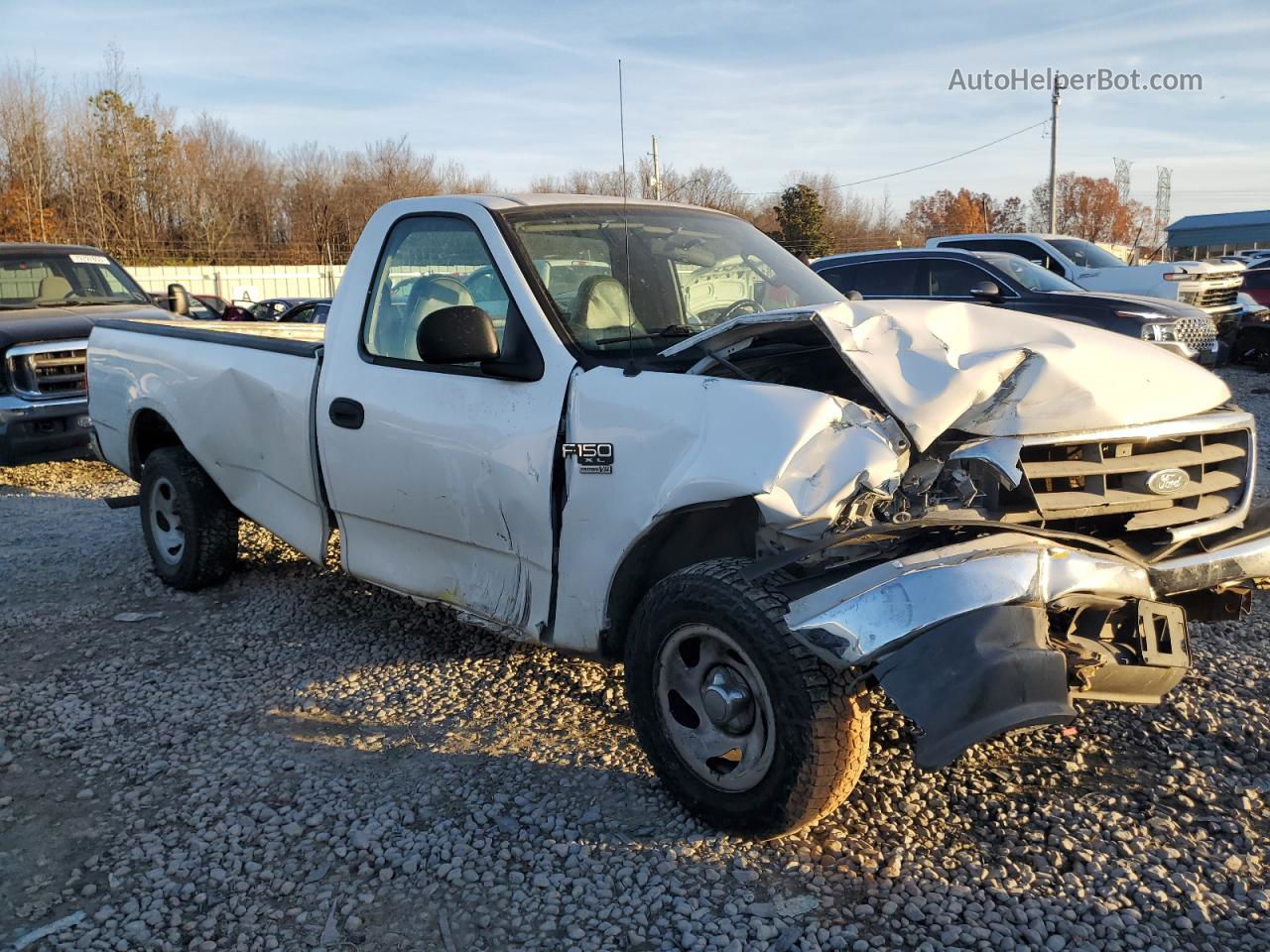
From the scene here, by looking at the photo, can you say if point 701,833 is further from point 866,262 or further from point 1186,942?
point 866,262

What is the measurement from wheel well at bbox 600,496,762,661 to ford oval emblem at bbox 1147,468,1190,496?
121cm

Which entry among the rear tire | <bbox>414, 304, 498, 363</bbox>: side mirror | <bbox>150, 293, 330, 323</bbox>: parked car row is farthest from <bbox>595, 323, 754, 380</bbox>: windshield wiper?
<bbox>150, 293, 330, 323</bbox>: parked car row

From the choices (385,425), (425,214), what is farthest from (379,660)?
(425,214)

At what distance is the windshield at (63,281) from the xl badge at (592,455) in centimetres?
891

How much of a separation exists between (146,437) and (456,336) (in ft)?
11.3

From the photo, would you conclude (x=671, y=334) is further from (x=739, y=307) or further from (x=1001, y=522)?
(x=1001, y=522)

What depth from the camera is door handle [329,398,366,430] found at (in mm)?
4289

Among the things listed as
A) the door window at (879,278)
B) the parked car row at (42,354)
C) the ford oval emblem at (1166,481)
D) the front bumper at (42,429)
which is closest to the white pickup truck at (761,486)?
the ford oval emblem at (1166,481)

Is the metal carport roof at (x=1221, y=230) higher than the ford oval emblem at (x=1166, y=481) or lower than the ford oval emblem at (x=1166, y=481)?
higher

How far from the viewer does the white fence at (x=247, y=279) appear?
1371 inches

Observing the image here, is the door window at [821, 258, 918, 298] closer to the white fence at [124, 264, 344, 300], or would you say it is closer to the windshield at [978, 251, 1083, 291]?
the windshield at [978, 251, 1083, 291]

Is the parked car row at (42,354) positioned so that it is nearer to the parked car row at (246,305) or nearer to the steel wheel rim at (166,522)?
the parked car row at (246,305)

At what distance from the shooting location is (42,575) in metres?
6.23

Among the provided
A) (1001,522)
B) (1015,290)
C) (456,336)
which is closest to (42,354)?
(456,336)
